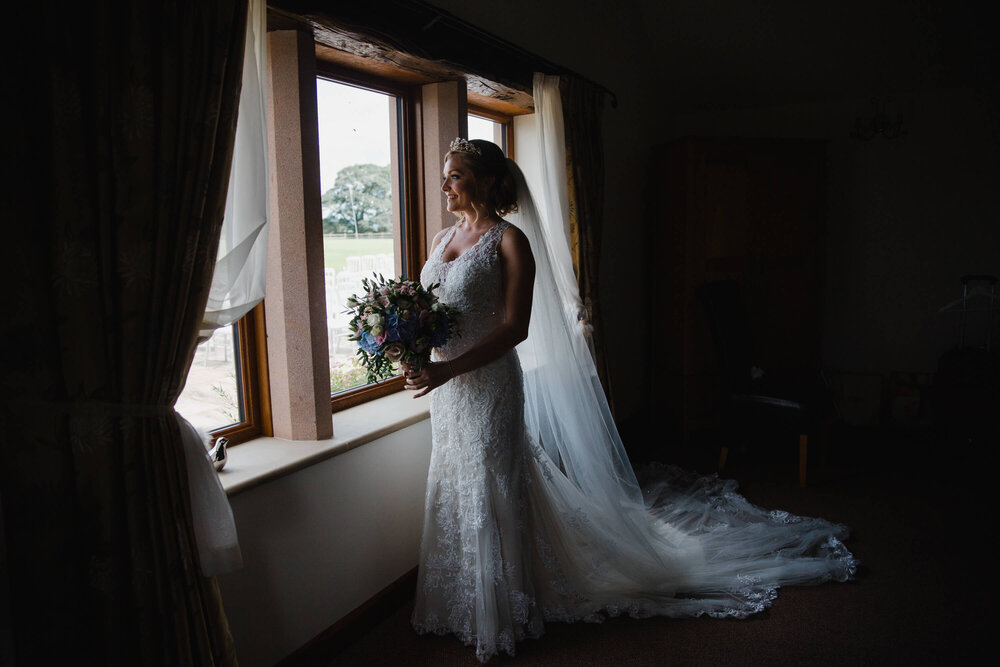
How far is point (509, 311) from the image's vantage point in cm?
223

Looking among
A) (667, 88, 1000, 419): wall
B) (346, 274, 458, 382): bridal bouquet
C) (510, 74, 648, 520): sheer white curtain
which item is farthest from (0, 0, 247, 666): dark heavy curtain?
(667, 88, 1000, 419): wall

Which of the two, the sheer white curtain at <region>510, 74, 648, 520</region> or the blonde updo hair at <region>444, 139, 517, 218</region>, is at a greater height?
the blonde updo hair at <region>444, 139, 517, 218</region>

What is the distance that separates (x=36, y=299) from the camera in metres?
1.28

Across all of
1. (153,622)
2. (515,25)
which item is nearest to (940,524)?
(515,25)

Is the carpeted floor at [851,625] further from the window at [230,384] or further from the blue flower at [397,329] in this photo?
the blue flower at [397,329]

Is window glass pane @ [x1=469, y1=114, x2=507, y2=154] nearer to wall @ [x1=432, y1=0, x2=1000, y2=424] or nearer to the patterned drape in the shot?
the patterned drape

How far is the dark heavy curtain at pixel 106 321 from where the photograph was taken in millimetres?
1268

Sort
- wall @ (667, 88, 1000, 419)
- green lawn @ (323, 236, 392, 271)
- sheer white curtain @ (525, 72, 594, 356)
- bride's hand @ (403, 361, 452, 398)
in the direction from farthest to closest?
wall @ (667, 88, 1000, 419) < sheer white curtain @ (525, 72, 594, 356) < green lawn @ (323, 236, 392, 271) < bride's hand @ (403, 361, 452, 398)

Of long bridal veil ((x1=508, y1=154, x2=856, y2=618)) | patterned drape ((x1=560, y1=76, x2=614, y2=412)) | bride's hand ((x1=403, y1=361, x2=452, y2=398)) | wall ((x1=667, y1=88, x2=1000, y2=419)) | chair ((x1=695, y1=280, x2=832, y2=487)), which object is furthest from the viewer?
wall ((x1=667, y1=88, x2=1000, y2=419))

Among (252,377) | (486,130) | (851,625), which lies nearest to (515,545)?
(252,377)

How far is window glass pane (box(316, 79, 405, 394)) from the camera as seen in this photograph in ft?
8.42

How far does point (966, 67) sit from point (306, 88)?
450cm

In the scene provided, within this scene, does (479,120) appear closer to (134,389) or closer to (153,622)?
(134,389)

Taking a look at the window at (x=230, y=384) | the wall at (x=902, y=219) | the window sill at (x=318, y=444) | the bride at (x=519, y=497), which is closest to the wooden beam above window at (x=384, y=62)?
the bride at (x=519, y=497)
